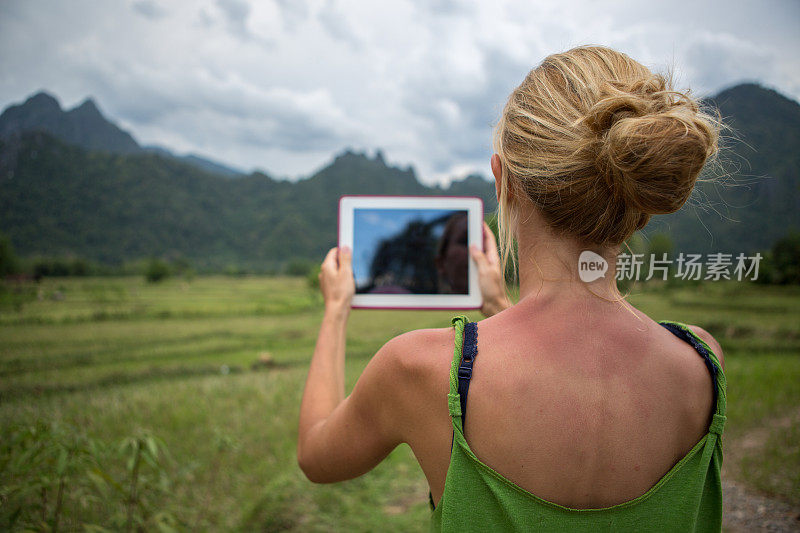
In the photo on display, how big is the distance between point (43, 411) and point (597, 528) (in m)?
3.80

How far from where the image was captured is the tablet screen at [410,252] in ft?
4.45

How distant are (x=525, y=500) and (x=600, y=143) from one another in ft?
1.96

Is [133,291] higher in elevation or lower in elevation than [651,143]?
lower

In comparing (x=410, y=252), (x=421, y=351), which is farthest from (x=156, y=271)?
(x=421, y=351)

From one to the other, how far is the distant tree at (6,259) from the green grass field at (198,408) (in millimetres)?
308

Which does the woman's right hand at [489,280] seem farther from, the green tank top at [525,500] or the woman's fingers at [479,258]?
the green tank top at [525,500]

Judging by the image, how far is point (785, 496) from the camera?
3531 mm

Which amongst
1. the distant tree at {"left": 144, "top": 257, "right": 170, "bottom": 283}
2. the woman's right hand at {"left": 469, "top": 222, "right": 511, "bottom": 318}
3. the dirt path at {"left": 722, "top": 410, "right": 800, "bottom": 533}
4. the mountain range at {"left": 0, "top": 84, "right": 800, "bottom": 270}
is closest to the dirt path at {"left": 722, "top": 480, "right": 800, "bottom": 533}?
the dirt path at {"left": 722, "top": 410, "right": 800, "bottom": 533}

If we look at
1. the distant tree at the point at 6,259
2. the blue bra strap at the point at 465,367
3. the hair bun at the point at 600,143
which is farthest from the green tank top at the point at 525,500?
the distant tree at the point at 6,259

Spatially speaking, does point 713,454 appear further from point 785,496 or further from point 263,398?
point 263,398

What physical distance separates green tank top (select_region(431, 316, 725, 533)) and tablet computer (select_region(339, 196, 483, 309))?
566mm

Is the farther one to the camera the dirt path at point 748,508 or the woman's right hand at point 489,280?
the dirt path at point 748,508

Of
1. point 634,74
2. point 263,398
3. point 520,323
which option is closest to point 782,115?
point 634,74

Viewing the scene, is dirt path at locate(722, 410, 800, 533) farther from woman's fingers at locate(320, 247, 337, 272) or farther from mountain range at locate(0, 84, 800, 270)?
woman's fingers at locate(320, 247, 337, 272)
